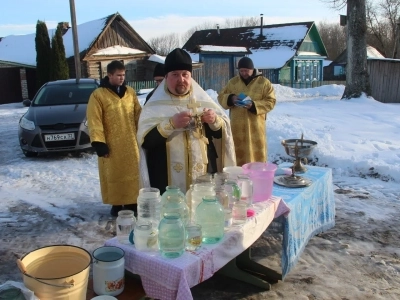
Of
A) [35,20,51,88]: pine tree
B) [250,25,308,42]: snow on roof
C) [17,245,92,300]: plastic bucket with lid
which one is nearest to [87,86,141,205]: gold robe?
[17,245,92,300]: plastic bucket with lid

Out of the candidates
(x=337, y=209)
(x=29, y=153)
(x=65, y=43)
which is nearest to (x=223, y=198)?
(x=337, y=209)

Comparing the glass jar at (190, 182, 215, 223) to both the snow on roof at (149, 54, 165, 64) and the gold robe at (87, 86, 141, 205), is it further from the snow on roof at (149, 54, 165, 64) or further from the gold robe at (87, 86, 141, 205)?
the snow on roof at (149, 54, 165, 64)

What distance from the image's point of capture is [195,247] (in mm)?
2293

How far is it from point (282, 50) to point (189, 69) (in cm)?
3108

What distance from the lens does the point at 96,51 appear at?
2388cm

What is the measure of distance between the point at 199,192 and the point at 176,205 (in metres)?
0.21

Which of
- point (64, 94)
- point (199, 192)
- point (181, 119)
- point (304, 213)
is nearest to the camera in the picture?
point (199, 192)

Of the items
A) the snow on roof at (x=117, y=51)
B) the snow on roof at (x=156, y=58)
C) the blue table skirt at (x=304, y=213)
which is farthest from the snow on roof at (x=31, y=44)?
the blue table skirt at (x=304, y=213)

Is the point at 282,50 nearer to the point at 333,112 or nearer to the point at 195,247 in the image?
the point at 333,112

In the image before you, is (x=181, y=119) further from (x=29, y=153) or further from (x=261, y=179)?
(x=29, y=153)

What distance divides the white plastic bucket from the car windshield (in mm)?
6726

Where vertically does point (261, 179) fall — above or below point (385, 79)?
below

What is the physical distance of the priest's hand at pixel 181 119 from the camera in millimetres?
2648

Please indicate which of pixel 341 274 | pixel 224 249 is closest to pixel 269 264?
pixel 341 274
